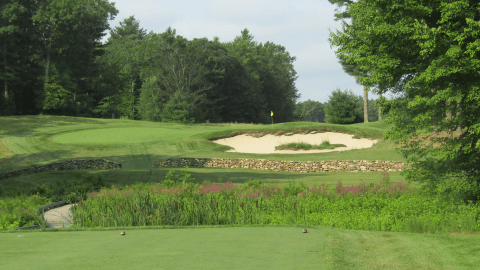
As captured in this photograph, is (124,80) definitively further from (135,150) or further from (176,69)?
(135,150)

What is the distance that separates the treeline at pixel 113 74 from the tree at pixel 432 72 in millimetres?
45697

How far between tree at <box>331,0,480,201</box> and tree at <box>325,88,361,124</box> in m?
32.7

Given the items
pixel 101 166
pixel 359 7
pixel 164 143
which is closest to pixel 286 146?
pixel 164 143

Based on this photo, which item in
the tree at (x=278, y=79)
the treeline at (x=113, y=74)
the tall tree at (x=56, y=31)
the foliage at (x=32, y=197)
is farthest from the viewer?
the tree at (x=278, y=79)

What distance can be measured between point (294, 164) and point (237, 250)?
16322mm

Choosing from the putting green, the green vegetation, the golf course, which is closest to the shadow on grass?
the putting green

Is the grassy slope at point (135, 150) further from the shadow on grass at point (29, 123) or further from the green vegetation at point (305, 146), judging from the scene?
the green vegetation at point (305, 146)

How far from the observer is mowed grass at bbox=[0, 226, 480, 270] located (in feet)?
15.6

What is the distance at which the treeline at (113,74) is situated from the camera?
1874 inches

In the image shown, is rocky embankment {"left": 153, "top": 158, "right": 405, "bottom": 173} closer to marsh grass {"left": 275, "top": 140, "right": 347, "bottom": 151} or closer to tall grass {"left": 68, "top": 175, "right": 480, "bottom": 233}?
marsh grass {"left": 275, "top": 140, "right": 347, "bottom": 151}

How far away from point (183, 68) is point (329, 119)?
27.8m

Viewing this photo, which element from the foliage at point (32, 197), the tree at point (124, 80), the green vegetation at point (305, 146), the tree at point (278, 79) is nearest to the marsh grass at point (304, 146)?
the green vegetation at point (305, 146)

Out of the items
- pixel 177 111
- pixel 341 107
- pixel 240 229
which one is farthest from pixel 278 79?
pixel 240 229

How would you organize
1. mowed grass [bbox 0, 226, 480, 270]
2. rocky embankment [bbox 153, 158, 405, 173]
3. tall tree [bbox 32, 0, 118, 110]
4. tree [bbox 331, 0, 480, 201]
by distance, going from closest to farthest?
mowed grass [bbox 0, 226, 480, 270] < tree [bbox 331, 0, 480, 201] < rocky embankment [bbox 153, 158, 405, 173] < tall tree [bbox 32, 0, 118, 110]
